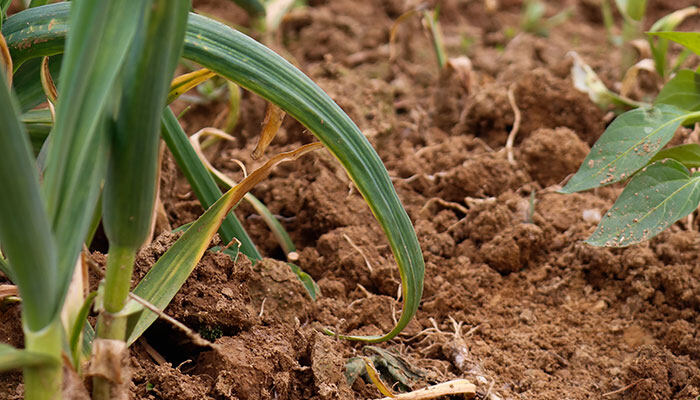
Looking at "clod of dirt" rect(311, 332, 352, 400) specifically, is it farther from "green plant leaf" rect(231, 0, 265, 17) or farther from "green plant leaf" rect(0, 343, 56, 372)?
"green plant leaf" rect(231, 0, 265, 17)

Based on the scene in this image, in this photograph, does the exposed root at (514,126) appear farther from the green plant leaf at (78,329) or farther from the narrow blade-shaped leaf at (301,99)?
the green plant leaf at (78,329)

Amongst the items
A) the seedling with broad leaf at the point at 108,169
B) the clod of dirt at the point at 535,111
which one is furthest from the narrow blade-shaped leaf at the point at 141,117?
the clod of dirt at the point at 535,111

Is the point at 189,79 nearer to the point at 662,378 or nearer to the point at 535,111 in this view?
the point at 662,378

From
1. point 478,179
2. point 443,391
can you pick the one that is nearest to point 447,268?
point 478,179

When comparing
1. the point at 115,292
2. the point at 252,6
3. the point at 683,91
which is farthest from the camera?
the point at 252,6

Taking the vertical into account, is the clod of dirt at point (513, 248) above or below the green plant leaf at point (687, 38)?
below

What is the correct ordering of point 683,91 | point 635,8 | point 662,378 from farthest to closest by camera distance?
point 635,8, point 683,91, point 662,378
